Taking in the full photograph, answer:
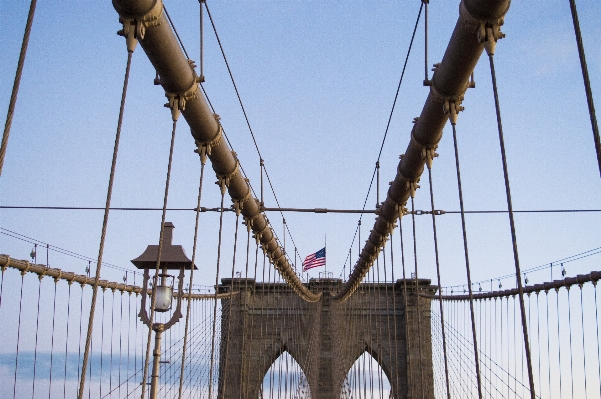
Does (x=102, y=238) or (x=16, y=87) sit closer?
(x=16, y=87)

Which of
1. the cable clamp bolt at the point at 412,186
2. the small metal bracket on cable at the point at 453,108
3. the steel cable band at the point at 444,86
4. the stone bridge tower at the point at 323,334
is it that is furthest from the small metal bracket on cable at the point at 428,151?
the stone bridge tower at the point at 323,334

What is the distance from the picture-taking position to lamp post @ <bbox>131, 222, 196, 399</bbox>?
305 inches

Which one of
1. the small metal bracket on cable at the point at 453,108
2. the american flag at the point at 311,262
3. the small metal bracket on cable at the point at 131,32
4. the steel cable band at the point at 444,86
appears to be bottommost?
the small metal bracket on cable at the point at 131,32

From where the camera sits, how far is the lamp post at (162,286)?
305 inches

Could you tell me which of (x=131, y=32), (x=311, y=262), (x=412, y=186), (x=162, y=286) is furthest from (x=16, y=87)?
(x=311, y=262)

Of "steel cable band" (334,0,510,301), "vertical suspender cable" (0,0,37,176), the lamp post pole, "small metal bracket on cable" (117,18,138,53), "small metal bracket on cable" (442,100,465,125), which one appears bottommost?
the lamp post pole

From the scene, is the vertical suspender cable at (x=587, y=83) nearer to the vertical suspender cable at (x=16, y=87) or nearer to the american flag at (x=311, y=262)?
the vertical suspender cable at (x=16, y=87)

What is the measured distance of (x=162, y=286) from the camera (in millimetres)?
7805

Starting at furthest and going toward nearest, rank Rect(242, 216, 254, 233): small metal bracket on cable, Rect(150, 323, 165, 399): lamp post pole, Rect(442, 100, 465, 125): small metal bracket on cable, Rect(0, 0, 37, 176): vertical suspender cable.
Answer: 1. Rect(242, 216, 254, 233): small metal bracket on cable
2. Rect(150, 323, 165, 399): lamp post pole
3. Rect(442, 100, 465, 125): small metal bracket on cable
4. Rect(0, 0, 37, 176): vertical suspender cable

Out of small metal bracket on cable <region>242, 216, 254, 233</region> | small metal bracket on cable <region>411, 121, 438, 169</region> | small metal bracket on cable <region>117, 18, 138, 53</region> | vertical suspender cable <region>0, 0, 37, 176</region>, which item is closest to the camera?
vertical suspender cable <region>0, 0, 37, 176</region>

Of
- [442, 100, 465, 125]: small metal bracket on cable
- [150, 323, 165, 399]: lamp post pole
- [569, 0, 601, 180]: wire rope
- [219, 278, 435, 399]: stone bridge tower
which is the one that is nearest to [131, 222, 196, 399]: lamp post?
[150, 323, 165, 399]: lamp post pole

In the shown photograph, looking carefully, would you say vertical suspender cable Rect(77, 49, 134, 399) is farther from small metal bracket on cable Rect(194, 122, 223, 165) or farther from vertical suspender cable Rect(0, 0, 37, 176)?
small metal bracket on cable Rect(194, 122, 223, 165)

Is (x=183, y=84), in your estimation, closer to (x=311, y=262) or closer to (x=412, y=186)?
(x=412, y=186)

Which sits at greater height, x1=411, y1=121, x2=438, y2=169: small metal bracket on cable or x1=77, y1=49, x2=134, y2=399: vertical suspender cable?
x1=411, y1=121, x2=438, y2=169: small metal bracket on cable
